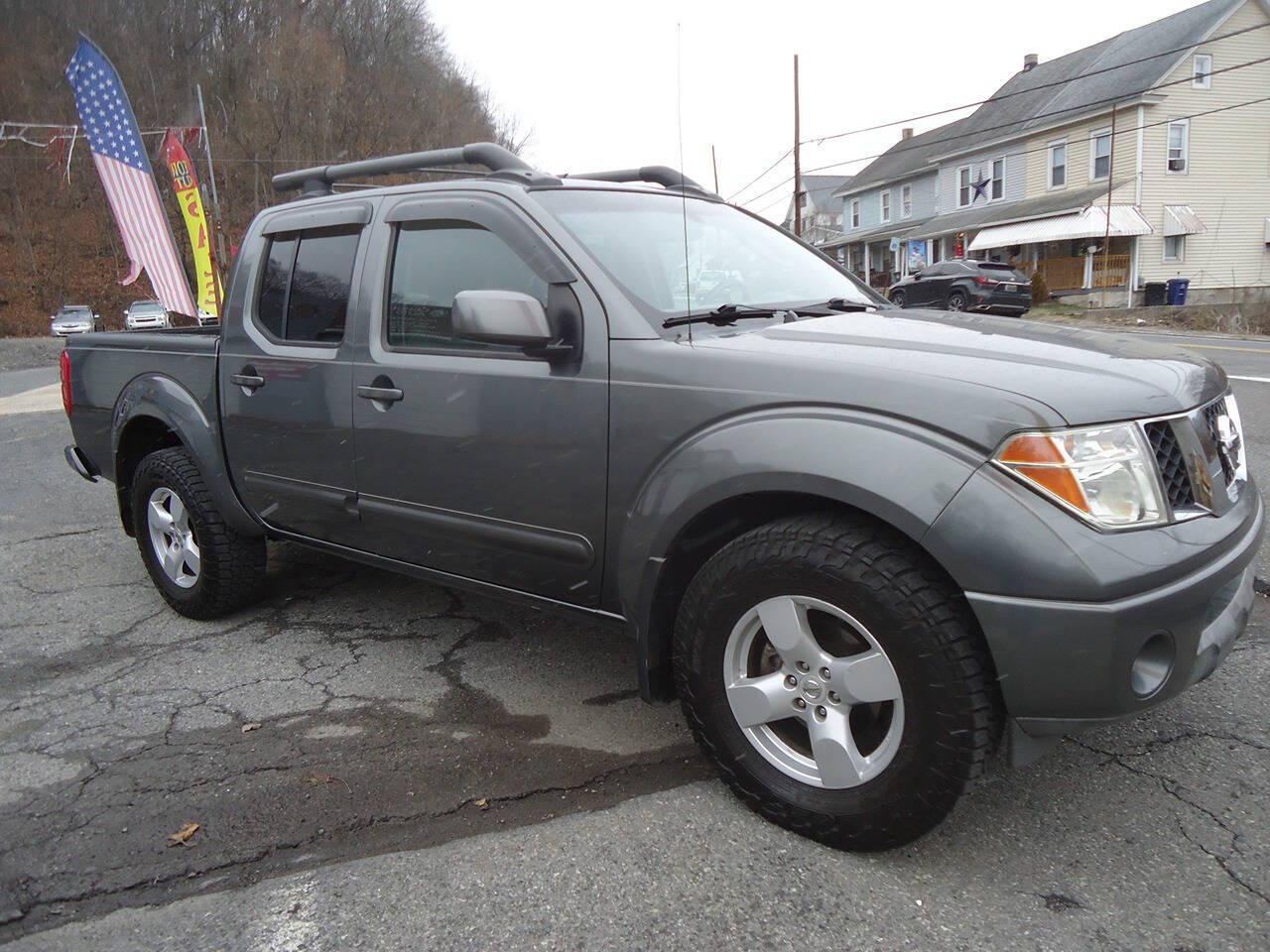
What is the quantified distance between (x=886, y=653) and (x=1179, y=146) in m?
33.4

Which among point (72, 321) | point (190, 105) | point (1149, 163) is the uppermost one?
point (190, 105)

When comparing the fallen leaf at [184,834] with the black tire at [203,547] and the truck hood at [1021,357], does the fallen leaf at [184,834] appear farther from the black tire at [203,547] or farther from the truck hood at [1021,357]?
the truck hood at [1021,357]

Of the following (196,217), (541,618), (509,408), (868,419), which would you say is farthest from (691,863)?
(196,217)

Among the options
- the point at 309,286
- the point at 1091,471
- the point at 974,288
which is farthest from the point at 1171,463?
the point at 974,288

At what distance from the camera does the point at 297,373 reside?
3531 millimetres

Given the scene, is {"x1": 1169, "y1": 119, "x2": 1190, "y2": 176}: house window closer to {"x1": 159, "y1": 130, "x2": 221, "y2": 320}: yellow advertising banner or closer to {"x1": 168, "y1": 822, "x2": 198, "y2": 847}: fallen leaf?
{"x1": 159, "y1": 130, "x2": 221, "y2": 320}: yellow advertising banner

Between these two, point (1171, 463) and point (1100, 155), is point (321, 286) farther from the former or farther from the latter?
point (1100, 155)

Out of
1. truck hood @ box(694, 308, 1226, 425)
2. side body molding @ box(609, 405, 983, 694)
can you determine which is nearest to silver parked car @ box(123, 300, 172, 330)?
side body molding @ box(609, 405, 983, 694)

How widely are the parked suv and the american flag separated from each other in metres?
14.9

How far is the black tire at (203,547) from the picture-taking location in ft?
13.2

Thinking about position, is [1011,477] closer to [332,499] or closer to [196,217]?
[332,499]

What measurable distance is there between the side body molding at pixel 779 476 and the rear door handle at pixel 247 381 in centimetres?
185

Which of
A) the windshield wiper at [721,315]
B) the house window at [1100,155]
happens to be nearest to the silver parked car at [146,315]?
the house window at [1100,155]

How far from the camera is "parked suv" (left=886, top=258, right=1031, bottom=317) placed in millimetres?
21438
